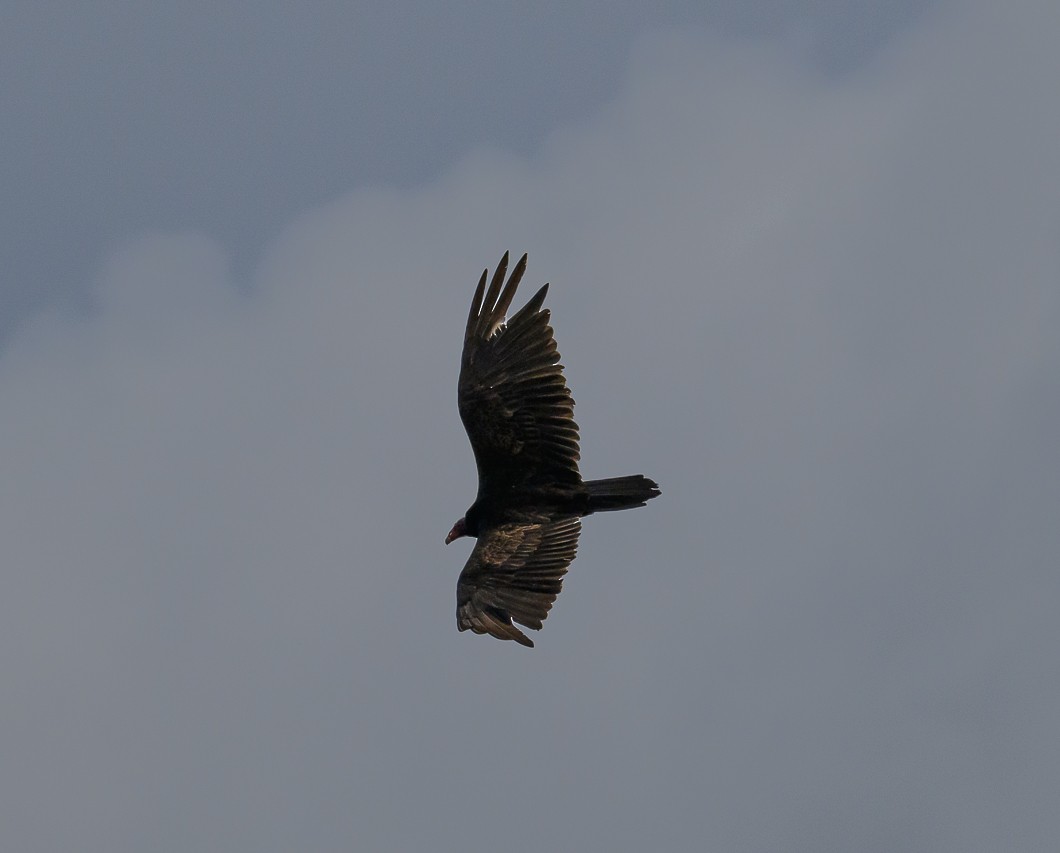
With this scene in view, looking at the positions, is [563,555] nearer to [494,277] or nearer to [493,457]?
Result: [493,457]

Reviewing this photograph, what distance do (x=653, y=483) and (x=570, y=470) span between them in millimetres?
907

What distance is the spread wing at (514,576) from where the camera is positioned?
53.3 feet

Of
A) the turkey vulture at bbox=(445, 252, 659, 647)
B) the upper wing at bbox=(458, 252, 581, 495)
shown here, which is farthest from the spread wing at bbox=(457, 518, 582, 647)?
the upper wing at bbox=(458, 252, 581, 495)

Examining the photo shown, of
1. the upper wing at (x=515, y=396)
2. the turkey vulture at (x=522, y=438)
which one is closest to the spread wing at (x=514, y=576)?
the turkey vulture at (x=522, y=438)

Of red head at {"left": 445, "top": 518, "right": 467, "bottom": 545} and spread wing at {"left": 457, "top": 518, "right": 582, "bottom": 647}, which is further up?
red head at {"left": 445, "top": 518, "right": 467, "bottom": 545}

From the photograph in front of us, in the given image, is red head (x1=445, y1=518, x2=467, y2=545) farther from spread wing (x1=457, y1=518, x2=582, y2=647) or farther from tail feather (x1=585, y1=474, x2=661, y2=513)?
tail feather (x1=585, y1=474, x2=661, y2=513)

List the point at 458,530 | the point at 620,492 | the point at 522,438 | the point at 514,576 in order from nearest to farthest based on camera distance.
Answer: the point at 514,576 → the point at 620,492 → the point at 522,438 → the point at 458,530

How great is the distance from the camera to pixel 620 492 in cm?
1722

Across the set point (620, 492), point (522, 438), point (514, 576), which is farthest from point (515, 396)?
point (514, 576)

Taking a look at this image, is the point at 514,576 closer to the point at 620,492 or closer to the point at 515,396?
the point at 620,492

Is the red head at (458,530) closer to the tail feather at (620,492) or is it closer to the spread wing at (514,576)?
the spread wing at (514,576)

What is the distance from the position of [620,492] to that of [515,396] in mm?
1447

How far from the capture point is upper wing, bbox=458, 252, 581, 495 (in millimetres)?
17625

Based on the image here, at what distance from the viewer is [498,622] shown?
16.2 metres
